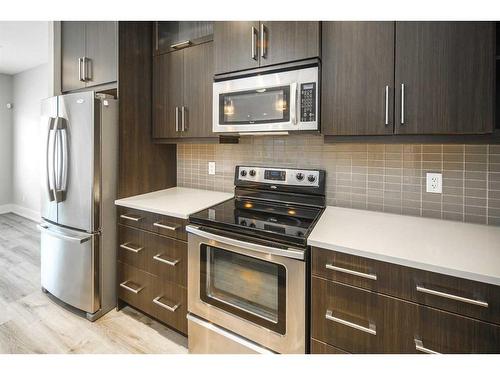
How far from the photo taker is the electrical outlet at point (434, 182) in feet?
5.04

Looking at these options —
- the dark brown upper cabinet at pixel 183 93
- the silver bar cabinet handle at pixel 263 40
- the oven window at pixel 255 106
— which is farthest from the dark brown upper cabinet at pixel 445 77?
the dark brown upper cabinet at pixel 183 93

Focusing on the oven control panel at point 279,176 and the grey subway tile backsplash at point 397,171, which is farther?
the oven control panel at point 279,176

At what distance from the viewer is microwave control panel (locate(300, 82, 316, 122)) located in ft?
4.93

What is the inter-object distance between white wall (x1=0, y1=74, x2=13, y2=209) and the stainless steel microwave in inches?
212

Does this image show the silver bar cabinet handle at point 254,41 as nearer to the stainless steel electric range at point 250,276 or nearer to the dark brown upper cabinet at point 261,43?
the dark brown upper cabinet at point 261,43

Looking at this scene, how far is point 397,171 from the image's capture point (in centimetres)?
164

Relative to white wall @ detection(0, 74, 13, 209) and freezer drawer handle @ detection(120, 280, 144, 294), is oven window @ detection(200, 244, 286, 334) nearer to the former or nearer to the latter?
freezer drawer handle @ detection(120, 280, 144, 294)

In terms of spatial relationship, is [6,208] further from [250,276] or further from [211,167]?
[250,276]

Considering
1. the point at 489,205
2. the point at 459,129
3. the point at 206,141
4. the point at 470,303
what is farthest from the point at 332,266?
the point at 206,141

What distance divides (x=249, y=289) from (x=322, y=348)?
44cm

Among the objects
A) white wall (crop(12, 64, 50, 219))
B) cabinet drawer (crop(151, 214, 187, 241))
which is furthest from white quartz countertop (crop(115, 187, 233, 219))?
white wall (crop(12, 64, 50, 219))

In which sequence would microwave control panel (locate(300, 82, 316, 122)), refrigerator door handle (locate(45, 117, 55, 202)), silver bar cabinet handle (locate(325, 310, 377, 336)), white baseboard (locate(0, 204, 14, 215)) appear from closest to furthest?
silver bar cabinet handle (locate(325, 310, 377, 336)) → microwave control panel (locate(300, 82, 316, 122)) → refrigerator door handle (locate(45, 117, 55, 202)) → white baseboard (locate(0, 204, 14, 215))

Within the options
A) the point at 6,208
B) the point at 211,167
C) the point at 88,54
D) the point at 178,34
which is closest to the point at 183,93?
the point at 178,34

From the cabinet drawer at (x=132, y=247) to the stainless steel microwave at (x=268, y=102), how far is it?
944mm
